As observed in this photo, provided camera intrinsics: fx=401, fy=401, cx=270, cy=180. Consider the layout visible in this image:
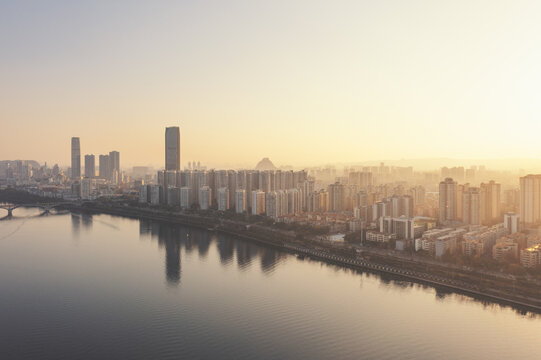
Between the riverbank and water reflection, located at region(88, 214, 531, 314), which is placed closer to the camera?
the riverbank

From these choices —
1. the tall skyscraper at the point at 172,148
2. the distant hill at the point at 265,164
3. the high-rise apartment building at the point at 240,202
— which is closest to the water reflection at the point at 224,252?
the high-rise apartment building at the point at 240,202

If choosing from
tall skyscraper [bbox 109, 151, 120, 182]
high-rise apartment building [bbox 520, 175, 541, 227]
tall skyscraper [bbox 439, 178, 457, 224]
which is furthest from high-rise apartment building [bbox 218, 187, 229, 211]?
tall skyscraper [bbox 109, 151, 120, 182]

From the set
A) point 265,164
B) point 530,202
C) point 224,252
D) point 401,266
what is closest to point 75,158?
point 265,164

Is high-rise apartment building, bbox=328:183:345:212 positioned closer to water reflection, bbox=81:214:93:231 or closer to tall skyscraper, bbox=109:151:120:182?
water reflection, bbox=81:214:93:231

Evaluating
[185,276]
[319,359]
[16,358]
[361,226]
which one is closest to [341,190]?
[361,226]

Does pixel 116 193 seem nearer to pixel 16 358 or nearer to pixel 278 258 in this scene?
Answer: pixel 278 258
